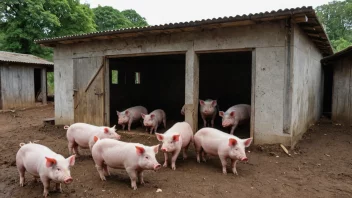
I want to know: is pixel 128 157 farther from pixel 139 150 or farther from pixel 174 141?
pixel 174 141

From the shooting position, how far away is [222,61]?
43.8ft

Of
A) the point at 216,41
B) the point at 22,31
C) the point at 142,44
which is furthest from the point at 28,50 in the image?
the point at 216,41

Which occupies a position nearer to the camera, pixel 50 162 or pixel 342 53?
pixel 50 162

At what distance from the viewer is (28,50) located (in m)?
24.2

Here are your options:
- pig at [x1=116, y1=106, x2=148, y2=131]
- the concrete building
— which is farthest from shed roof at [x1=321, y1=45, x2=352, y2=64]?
pig at [x1=116, y1=106, x2=148, y2=131]

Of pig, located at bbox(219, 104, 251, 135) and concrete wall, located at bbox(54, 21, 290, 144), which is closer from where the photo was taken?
concrete wall, located at bbox(54, 21, 290, 144)

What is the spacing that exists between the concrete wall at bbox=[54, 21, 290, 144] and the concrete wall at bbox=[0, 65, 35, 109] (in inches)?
414

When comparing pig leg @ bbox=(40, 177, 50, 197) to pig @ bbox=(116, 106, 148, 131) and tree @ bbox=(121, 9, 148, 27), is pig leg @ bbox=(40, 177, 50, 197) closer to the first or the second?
pig @ bbox=(116, 106, 148, 131)

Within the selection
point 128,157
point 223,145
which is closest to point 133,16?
point 223,145

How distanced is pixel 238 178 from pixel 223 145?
69 centimetres

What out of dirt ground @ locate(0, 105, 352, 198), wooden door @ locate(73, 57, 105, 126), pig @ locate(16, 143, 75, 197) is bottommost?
dirt ground @ locate(0, 105, 352, 198)

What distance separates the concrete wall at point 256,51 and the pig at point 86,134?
2569mm

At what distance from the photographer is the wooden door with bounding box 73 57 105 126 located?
30.6ft

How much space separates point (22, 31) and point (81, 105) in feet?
57.3
